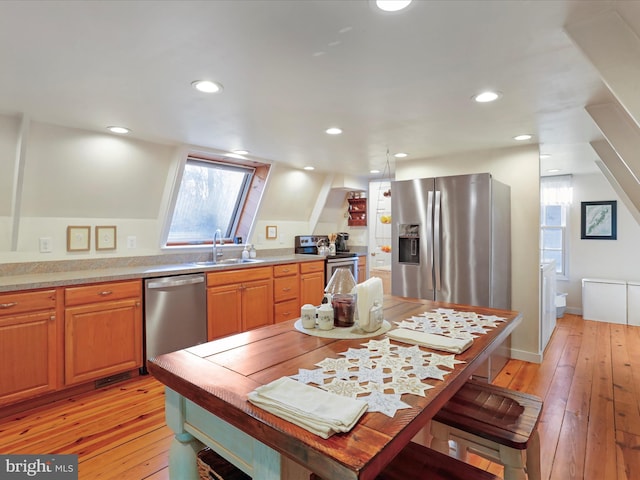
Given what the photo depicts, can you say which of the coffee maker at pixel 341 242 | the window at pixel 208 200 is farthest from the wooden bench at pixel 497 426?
the coffee maker at pixel 341 242

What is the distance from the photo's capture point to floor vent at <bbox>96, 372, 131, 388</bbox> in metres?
2.86

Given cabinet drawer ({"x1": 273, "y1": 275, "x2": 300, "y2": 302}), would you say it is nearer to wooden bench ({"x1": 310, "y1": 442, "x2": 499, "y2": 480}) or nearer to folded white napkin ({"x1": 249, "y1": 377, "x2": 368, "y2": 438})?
wooden bench ({"x1": 310, "y1": 442, "x2": 499, "y2": 480})

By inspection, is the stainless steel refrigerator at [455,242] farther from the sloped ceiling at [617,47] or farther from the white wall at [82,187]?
the white wall at [82,187]

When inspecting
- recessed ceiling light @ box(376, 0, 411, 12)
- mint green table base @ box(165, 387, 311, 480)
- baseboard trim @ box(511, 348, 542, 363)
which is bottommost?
baseboard trim @ box(511, 348, 542, 363)

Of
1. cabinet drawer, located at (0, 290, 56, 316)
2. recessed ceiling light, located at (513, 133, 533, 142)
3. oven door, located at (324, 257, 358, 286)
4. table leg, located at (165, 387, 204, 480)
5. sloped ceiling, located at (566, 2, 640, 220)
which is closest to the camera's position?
table leg, located at (165, 387, 204, 480)

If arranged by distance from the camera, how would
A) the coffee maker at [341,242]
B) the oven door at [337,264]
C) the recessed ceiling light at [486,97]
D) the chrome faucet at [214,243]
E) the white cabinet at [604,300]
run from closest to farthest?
the recessed ceiling light at [486,97] → the chrome faucet at [214,243] → the white cabinet at [604,300] → the oven door at [337,264] → the coffee maker at [341,242]

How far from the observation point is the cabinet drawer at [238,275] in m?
3.51

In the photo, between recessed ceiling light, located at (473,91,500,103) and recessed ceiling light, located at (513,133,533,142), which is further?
recessed ceiling light, located at (513,133,533,142)

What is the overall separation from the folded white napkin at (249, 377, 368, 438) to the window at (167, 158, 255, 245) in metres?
3.21

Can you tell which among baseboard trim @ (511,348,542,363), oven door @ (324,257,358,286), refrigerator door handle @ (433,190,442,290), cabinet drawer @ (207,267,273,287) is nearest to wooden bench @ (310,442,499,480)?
refrigerator door handle @ (433,190,442,290)

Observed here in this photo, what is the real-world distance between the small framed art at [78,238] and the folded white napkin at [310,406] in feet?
9.62

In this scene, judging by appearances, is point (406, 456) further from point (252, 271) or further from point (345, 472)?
point (252, 271)

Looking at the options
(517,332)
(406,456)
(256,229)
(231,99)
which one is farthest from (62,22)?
(517,332)

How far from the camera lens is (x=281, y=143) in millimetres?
3484
